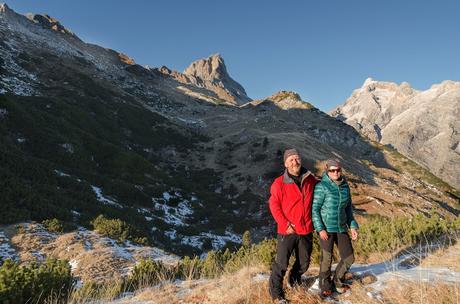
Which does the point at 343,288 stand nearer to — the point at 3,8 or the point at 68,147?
the point at 68,147

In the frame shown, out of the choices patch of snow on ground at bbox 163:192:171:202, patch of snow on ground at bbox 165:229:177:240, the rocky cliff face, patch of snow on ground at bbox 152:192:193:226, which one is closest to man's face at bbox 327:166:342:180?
patch of snow on ground at bbox 165:229:177:240

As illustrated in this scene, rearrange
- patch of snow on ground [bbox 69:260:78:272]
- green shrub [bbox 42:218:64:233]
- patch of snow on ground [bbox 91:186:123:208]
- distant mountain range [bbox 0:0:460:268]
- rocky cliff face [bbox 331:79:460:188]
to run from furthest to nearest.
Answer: rocky cliff face [bbox 331:79:460:188] < patch of snow on ground [bbox 91:186:123:208] < distant mountain range [bbox 0:0:460:268] < green shrub [bbox 42:218:64:233] < patch of snow on ground [bbox 69:260:78:272]

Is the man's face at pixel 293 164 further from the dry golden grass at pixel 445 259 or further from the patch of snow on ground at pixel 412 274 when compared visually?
the dry golden grass at pixel 445 259

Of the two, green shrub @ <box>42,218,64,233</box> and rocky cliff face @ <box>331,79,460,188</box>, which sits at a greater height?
rocky cliff face @ <box>331,79,460,188</box>

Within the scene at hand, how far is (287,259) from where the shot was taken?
18.7 ft

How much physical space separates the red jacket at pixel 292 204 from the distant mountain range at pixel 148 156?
15.2 metres

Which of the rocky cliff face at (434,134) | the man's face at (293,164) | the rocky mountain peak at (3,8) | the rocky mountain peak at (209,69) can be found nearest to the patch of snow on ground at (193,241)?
the man's face at (293,164)

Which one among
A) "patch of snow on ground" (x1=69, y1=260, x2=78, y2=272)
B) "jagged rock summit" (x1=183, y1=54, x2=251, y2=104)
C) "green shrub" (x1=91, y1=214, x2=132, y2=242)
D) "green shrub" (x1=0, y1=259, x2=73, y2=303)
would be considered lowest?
"patch of snow on ground" (x1=69, y1=260, x2=78, y2=272)

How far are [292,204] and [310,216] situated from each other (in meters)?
0.42

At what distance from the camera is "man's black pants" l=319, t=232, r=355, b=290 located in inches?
225

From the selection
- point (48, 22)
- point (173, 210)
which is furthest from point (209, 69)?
point (173, 210)

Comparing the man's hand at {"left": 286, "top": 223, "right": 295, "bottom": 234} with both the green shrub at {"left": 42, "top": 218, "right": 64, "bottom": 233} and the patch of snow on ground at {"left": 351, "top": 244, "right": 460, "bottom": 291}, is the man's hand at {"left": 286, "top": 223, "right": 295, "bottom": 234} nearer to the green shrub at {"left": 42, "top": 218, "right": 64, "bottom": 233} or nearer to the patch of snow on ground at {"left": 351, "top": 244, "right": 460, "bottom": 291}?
the patch of snow on ground at {"left": 351, "top": 244, "right": 460, "bottom": 291}

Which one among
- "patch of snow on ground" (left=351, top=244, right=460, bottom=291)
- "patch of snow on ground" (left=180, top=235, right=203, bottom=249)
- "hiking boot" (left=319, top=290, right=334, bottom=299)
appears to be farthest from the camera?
"patch of snow on ground" (left=180, top=235, right=203, bottom=249)

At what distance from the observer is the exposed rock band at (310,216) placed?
224 inches
